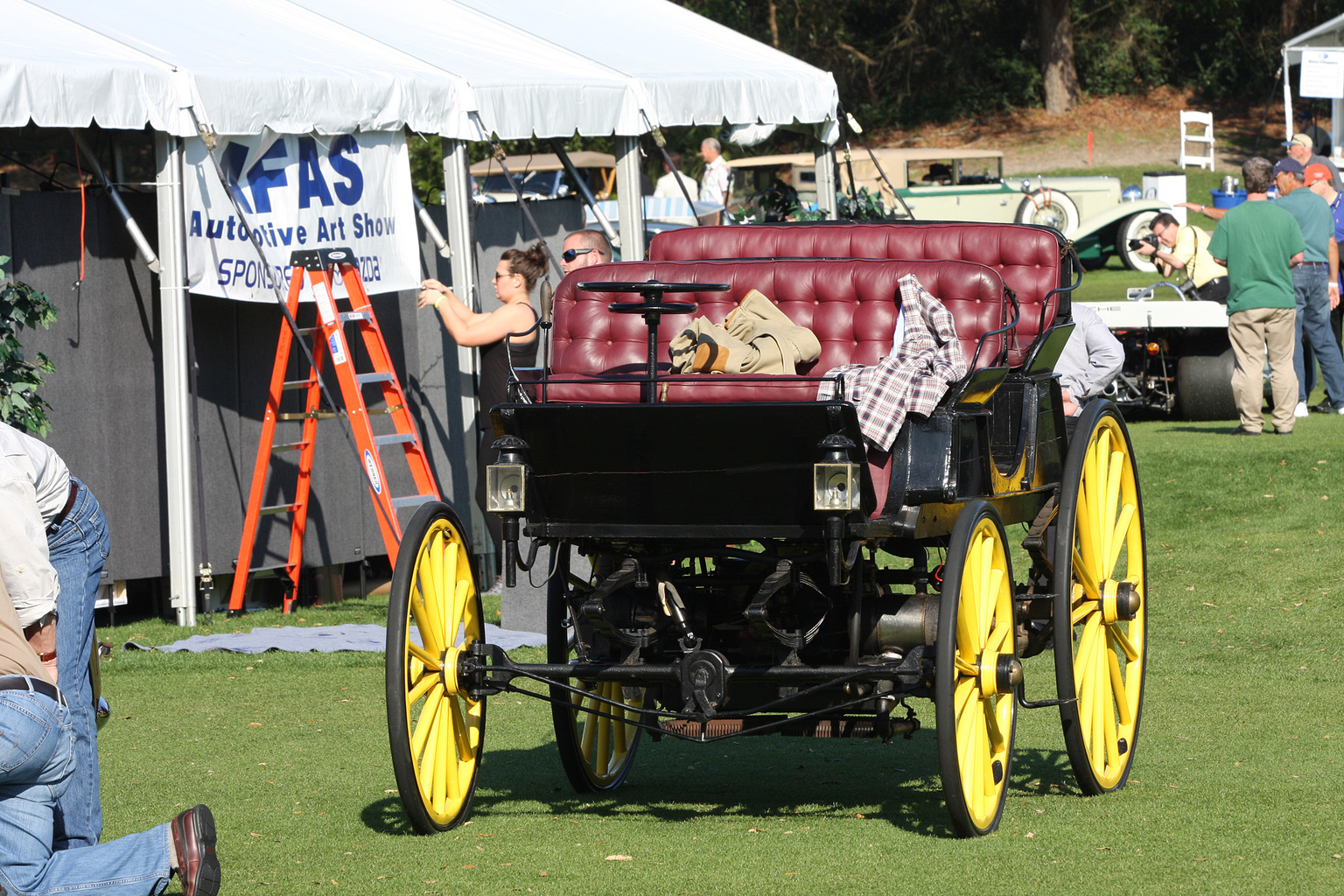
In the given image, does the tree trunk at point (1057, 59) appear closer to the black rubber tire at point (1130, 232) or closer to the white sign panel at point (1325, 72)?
the black rubber tire at point (1130, 232)

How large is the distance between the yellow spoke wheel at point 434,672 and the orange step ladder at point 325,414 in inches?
166

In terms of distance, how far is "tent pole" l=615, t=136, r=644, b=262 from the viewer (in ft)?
41.8

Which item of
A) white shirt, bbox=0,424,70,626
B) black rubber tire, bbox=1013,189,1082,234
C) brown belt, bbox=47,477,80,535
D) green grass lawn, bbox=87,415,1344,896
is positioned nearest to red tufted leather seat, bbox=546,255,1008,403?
green grass lawn, bbox=87,415,1344,896

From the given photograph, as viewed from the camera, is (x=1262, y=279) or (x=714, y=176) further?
(x=714, y=176)

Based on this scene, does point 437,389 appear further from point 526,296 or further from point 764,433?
point 764,433

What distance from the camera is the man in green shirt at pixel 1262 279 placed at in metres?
14.0

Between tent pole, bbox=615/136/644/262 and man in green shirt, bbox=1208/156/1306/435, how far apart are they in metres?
4.72

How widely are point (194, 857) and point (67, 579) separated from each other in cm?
87

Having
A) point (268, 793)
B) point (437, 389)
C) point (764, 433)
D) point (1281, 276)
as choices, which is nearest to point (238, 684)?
point (268, 793)

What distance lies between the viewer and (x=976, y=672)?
220 inches

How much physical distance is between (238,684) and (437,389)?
11.4ft

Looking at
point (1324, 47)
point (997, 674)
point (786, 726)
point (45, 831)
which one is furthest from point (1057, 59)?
point (45, 831)

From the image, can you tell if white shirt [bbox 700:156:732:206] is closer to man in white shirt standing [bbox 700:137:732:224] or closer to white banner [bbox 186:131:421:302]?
man in white shirt standing [bbox 700:137:732:224]

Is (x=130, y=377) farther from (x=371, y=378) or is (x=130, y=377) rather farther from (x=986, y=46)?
(x=986, y=46)
